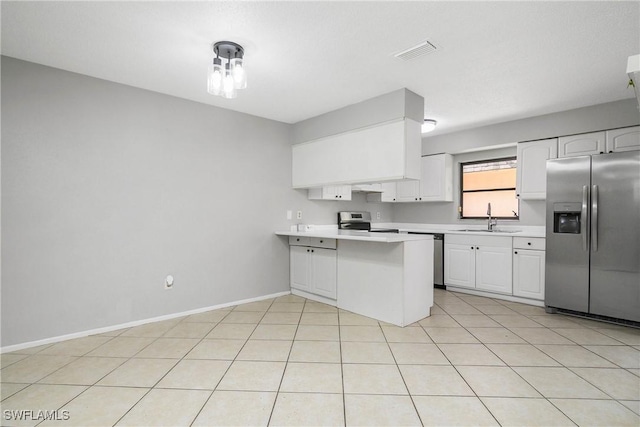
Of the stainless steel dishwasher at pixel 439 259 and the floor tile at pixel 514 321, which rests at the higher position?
the stainless steel dishwasher at pixel 439 259

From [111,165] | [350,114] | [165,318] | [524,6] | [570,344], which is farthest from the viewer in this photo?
[350,114]

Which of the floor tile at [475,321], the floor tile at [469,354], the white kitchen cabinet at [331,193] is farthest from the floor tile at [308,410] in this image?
the white kitchen cabinet at [331,193]

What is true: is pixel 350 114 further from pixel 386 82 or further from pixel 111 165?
pixel 111 165

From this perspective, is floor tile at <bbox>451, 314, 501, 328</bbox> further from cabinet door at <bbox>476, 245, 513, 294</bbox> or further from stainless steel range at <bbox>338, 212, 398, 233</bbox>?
stainless steel range at <bbox>338, 212, 398, 233</bbox>

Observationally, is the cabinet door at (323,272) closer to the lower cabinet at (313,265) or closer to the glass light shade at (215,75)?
the lower cabinet at (313,265)

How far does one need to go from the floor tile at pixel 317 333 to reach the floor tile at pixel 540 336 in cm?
Result: 166

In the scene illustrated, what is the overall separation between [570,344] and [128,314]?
3.97 m

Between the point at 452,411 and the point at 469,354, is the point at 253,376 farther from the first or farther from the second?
the point at 469,354

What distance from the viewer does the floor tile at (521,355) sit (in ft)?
7.57

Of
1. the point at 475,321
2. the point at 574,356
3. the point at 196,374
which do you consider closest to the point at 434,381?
the point at 574,356

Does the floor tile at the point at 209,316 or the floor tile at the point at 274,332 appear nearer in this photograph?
the floor tile at the point at 274,332

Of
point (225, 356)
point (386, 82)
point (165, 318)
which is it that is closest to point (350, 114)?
point (386, 82)

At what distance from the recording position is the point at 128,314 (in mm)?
3072

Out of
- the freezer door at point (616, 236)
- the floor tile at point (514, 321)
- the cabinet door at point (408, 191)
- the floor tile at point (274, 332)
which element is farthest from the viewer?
the cabinet door at point (408, 191)
